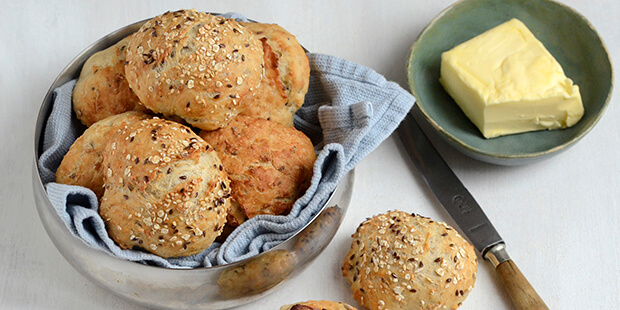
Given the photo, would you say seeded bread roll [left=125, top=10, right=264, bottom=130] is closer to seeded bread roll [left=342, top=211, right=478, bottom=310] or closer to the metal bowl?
the metal bowl

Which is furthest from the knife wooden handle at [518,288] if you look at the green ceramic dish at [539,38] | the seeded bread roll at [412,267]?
the green ceramic dish at [539,38]

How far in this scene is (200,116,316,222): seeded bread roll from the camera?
1.61 metres

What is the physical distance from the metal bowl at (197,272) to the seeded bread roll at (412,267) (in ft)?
0.47

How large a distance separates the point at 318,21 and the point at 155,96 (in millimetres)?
1010

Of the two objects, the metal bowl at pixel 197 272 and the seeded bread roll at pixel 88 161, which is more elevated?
the seeded bread roll at pixel 88 161

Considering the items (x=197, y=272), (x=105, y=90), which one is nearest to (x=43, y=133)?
(x=105, y=90)

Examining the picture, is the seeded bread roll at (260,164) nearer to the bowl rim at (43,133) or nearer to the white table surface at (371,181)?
the bowl rim at (43,133)

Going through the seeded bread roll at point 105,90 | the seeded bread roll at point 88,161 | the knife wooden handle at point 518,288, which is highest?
the seeded bread roll at point 105,90

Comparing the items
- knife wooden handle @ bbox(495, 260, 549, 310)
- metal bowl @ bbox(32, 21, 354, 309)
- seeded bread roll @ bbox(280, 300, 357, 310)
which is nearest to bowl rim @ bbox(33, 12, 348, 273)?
metal bowl @ bbox(32, 21, 354, 309)

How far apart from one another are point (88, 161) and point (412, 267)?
864 mm

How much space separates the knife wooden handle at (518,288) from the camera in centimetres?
175

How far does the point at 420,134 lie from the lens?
2104 mm

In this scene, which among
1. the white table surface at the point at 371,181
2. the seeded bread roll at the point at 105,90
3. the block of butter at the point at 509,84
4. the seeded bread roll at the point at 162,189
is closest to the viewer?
the seeded bread roll at the point at 162,189

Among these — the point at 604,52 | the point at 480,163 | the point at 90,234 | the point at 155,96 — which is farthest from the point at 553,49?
the point at 90,234
